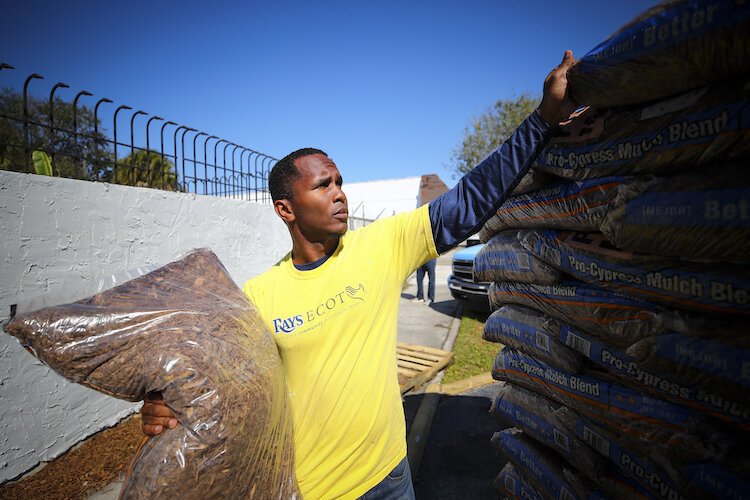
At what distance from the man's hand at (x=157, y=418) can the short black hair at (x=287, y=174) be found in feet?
3.03

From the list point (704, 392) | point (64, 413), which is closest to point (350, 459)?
point (704, 392)

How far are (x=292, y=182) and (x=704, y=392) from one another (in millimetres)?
1706

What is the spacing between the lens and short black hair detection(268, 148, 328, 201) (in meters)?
1.64

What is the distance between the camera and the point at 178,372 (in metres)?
1.10

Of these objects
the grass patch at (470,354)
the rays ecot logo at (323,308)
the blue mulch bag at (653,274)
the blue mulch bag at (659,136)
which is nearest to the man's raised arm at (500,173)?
the blue mulch bag at (659,136)

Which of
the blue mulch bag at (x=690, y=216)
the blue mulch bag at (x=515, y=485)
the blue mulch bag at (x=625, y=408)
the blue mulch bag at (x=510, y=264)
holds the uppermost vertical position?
the blue mulch bag at (x=690, y=216)

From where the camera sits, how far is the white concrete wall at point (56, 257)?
284 centimetres

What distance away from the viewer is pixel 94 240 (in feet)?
11.4

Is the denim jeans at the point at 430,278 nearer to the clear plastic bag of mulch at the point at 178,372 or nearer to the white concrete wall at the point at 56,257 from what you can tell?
the white concrete wall at the point at 56,257

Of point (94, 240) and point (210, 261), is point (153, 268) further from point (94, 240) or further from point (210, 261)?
point (94, 240)

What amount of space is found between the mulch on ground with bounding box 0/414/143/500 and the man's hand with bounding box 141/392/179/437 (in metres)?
1.76

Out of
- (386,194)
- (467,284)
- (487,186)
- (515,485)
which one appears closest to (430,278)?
(467,284)

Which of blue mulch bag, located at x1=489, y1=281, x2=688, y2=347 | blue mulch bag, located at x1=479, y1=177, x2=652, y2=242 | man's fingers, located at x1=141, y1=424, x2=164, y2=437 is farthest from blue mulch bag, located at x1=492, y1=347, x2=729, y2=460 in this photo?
man's fingers, located at x1=141, y1=424, x2=164, y2=437

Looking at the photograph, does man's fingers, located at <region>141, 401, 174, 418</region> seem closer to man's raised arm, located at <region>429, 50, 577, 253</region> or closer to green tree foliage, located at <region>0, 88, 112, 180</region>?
man's raised arm, located at <region>429, 50, 577, 253</region>
